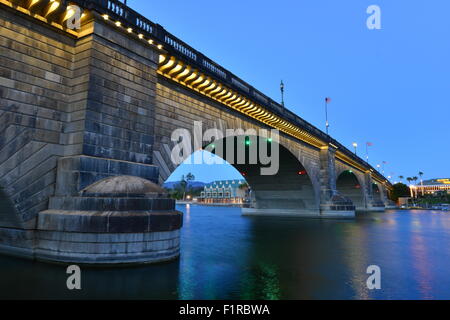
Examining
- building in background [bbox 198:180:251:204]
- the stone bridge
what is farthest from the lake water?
building in background [bbox 198:180:251:204]

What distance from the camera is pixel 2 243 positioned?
434 inches

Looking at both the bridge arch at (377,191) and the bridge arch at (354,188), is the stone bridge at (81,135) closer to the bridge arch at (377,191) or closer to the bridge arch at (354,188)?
the bridge arch at (354,188)

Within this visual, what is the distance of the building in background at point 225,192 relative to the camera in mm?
139500

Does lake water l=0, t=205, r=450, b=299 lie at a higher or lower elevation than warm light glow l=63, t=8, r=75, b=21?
lower

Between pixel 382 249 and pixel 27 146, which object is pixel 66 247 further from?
pixel 382 249

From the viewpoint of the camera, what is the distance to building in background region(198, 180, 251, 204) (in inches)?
5492

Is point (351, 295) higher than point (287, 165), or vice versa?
point (287, 165)

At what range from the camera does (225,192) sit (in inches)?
5866

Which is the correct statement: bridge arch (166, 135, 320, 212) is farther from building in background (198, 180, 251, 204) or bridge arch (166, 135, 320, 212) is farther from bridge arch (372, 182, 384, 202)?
building in background (198, 180, 251, 204)

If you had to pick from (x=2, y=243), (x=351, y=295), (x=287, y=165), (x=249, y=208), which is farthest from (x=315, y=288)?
(x=249, y=208)

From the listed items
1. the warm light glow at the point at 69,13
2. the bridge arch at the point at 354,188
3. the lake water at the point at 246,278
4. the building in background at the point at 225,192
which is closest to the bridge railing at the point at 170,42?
the warm light glow at the point at 69,13

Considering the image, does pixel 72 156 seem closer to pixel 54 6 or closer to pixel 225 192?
pixel 54 6
